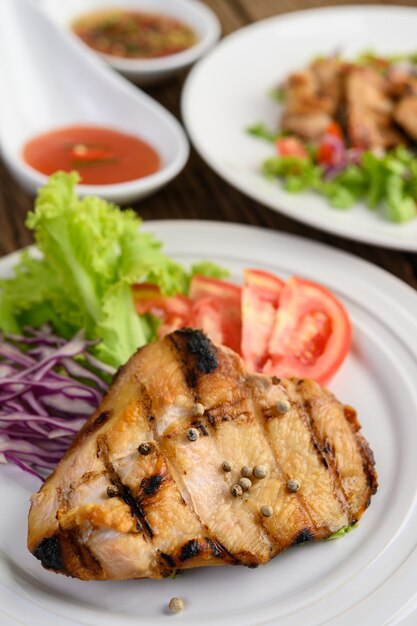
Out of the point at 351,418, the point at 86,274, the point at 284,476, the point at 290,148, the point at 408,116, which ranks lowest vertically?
the point at 408,116

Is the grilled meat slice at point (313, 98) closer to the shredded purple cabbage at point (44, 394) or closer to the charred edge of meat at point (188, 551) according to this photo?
the shredded purple cabbage at point (44, 394)

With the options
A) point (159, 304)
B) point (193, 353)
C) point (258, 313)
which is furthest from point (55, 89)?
point (193, 353)

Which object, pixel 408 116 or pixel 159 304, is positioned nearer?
pixel 159 304

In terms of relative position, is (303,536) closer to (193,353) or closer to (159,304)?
(193,353)

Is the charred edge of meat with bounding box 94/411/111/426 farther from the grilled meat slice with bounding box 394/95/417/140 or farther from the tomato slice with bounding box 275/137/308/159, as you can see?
the grilled meat slice with bounding box 394/95/417/140

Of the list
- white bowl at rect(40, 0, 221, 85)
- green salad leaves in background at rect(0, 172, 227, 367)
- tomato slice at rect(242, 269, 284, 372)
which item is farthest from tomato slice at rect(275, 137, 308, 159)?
green salad leaves in background at rect(0, 172, 227, 367)

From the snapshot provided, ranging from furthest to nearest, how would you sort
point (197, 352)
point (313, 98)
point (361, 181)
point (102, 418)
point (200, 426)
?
point (313, 98) → point (361, 181) → point (197, 352) → point (102, 418) → point (200, 426)
